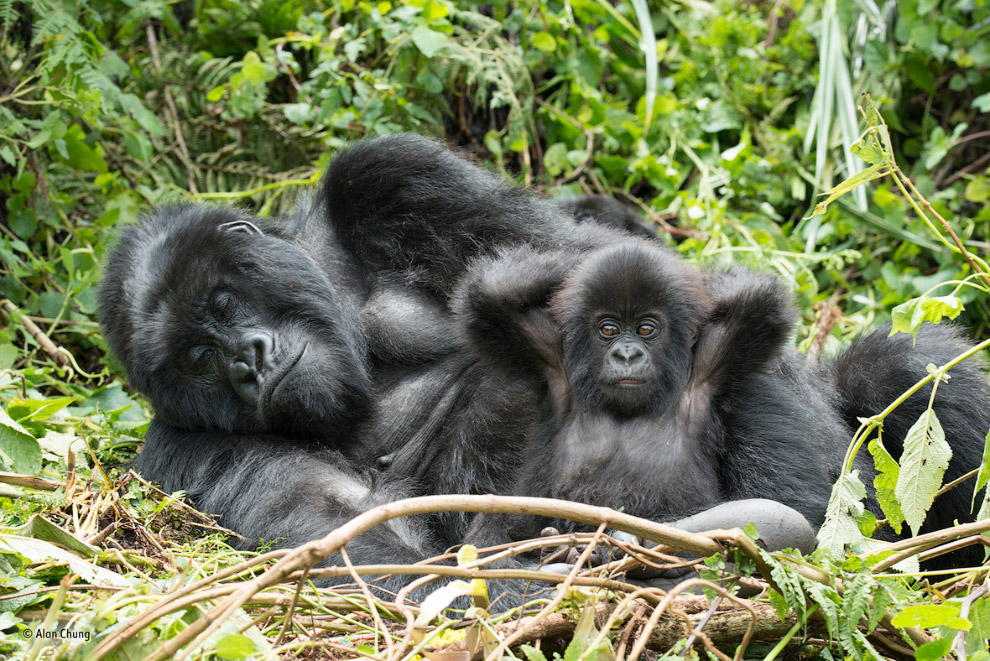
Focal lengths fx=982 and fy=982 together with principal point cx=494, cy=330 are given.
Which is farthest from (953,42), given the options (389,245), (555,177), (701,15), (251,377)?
(251,377)

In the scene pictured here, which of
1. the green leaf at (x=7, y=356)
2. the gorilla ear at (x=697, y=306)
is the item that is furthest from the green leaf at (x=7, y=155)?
the gorilla ear at (x=697, y=306)

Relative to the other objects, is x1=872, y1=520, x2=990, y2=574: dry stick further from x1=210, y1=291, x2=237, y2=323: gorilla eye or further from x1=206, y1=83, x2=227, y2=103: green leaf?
x1=206, y1=83, x2=227, y2=103: green leaf

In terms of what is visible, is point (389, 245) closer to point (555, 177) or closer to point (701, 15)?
point (555, 177)

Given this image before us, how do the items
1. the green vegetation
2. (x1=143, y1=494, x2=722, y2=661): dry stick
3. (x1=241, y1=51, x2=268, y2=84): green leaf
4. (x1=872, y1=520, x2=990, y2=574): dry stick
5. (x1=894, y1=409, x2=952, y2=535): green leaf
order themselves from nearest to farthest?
(x1=143, y1=494, x2=722, y2=661): dry stick < (x1=872, y1=520, x2=990, y2=574): dry stick < (x1=894, y1=409, x2=952, y2=535): green leaf < the green vegetation < (x1=241, y1=51, x2=268, y2=84): green leaf

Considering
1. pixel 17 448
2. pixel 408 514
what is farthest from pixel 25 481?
pixel 408 514

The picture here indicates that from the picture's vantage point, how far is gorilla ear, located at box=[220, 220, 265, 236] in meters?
3.04

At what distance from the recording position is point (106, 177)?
4312 mm

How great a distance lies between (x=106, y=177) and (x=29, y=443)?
2048mm

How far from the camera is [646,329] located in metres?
2.57

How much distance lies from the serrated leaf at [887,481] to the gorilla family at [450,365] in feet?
1.27

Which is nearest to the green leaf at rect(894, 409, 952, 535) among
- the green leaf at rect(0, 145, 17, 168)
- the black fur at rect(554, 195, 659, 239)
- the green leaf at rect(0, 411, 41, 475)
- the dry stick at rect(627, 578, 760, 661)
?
the dry stick at rect(627, 578, 760, 661)

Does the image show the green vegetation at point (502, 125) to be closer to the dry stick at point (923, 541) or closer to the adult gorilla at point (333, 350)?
the adult gorilla at point (333, 350)

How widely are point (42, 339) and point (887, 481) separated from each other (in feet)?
10.3

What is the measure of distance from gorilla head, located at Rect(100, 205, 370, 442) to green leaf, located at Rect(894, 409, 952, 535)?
1.58 metres
